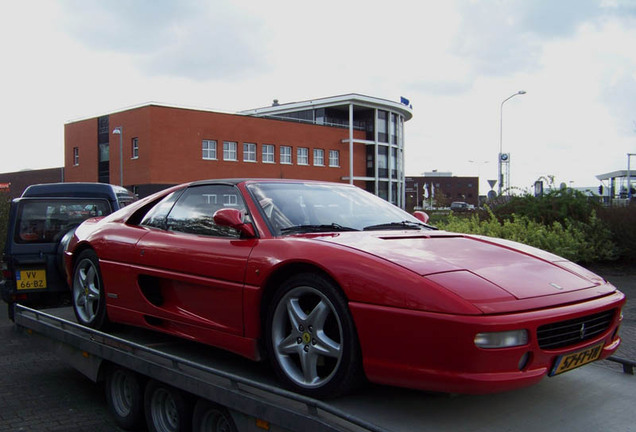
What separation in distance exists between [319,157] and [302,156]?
242cm

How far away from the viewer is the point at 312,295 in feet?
10.2

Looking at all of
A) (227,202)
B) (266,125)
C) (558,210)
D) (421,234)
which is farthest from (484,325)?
(266,125)

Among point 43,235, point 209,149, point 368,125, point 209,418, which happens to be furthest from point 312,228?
point 368,125

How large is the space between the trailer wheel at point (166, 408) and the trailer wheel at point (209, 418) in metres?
0.10

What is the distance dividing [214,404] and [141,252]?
1.39 metres

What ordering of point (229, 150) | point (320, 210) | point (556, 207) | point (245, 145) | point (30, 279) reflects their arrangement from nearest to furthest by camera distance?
1. point (320, 210)
2. point (30, 279)
3. point (556, 207)
4. point (229, 150)
5. point (245, 145)

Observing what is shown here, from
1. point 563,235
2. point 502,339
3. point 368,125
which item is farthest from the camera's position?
point 368,125

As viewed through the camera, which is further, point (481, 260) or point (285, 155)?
point (285, 155)

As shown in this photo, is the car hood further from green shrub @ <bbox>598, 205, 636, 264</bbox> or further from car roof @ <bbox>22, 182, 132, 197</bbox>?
green shrub @ <bbox>598, 205, 636, 264</bbox>

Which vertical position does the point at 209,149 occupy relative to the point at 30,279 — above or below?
above

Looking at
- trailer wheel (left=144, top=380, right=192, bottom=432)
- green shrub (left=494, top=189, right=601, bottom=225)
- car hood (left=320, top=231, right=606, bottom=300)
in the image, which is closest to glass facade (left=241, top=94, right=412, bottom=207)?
green shrub (left=494, top=189, right=601, bottom=225)

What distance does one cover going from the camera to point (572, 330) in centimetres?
276

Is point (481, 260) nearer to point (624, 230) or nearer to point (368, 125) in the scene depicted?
point (624, 230)

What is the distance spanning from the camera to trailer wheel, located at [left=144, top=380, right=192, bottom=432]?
362cm
